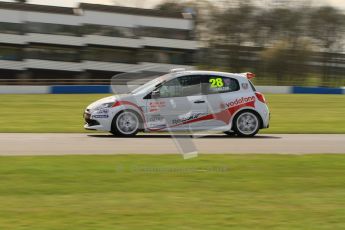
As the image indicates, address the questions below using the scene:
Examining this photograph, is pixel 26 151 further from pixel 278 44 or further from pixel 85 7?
pixel 278 44

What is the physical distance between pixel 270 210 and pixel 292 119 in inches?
599

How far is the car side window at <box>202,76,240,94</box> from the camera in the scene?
45.3 feet

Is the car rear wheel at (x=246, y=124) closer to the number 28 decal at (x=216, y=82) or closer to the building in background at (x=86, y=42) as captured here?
the number 28 decal at (x=216, y=82)

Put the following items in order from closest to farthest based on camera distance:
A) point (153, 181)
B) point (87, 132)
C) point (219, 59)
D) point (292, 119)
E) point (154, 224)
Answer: point (154, 224), point (153, 181), point (87, 132), point (292, 119), point (219, 59)

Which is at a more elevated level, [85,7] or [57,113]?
[85,7]

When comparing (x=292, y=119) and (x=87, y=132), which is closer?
(x=87, y=132)

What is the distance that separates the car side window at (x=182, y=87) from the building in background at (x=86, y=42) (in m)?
34.2

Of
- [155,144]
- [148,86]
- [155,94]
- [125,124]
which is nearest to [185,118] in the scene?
[155,94]

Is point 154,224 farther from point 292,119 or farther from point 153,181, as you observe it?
point 292,119

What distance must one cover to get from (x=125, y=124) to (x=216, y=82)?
2.35 metres

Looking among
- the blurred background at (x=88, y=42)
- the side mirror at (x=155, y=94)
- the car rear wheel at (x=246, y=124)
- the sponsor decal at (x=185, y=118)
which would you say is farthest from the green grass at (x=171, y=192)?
the blurred background at (x=88, y=42)

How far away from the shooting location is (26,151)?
11.0m

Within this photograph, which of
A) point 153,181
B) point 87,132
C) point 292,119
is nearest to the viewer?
point 153,181

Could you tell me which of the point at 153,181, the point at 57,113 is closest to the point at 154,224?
the point at 153,181
